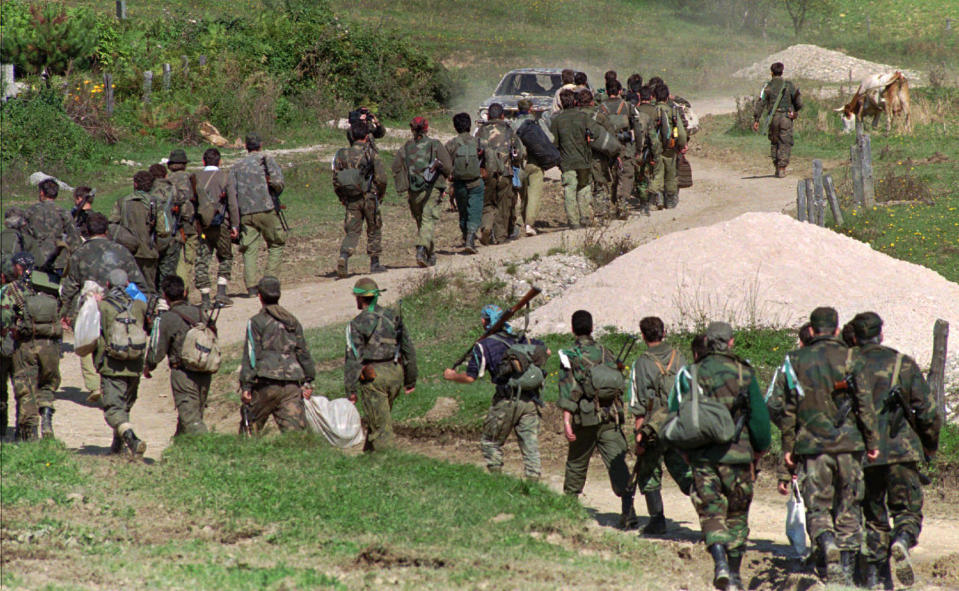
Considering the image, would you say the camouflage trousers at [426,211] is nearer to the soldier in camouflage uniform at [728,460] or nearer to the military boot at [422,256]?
the military boot at [422,256]

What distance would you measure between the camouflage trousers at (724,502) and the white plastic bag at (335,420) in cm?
336

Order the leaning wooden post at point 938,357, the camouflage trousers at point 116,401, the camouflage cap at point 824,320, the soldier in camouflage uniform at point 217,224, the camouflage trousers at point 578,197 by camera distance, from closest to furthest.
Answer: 1. the camouflage cap at point 824,320
2. the camouflage trousers at point 116,401
3. the leaning wooden post at point 938,357
4. the soldier in camouflage uniform at point 217,224
5. the camouflage trousers at point 578,197

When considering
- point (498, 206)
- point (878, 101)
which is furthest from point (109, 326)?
point (878, 101)

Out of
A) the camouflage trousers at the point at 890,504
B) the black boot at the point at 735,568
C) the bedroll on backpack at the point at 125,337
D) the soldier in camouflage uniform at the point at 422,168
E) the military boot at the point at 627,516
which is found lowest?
the military boot at the point at 627,516

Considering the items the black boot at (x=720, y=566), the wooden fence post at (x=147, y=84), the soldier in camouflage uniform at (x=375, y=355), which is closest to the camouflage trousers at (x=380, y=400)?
the soldier in camouflage uniform at (x=375, y=355)

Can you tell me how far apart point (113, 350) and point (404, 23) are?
1652 inches

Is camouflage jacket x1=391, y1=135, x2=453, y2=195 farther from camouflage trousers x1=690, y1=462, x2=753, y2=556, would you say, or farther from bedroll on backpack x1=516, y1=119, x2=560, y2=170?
camouflage trousers x1=690, y1=462, x2=753, y2=556

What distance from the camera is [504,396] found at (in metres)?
9.51

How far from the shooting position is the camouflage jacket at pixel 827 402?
766 centimetres

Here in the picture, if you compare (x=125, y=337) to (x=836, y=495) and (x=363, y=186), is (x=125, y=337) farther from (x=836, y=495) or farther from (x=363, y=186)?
(x=363, y=186)

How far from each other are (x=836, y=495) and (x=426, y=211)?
10044 mm

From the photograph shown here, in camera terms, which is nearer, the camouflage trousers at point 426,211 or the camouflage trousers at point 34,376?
the camouflage trousers at point 34,376

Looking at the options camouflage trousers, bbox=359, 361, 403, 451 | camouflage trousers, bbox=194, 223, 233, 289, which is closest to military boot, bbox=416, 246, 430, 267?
camouflage trousers, bbox=194, 223, 233, 289

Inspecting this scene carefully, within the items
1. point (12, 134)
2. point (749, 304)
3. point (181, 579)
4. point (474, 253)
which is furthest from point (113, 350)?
point (12, 134)
